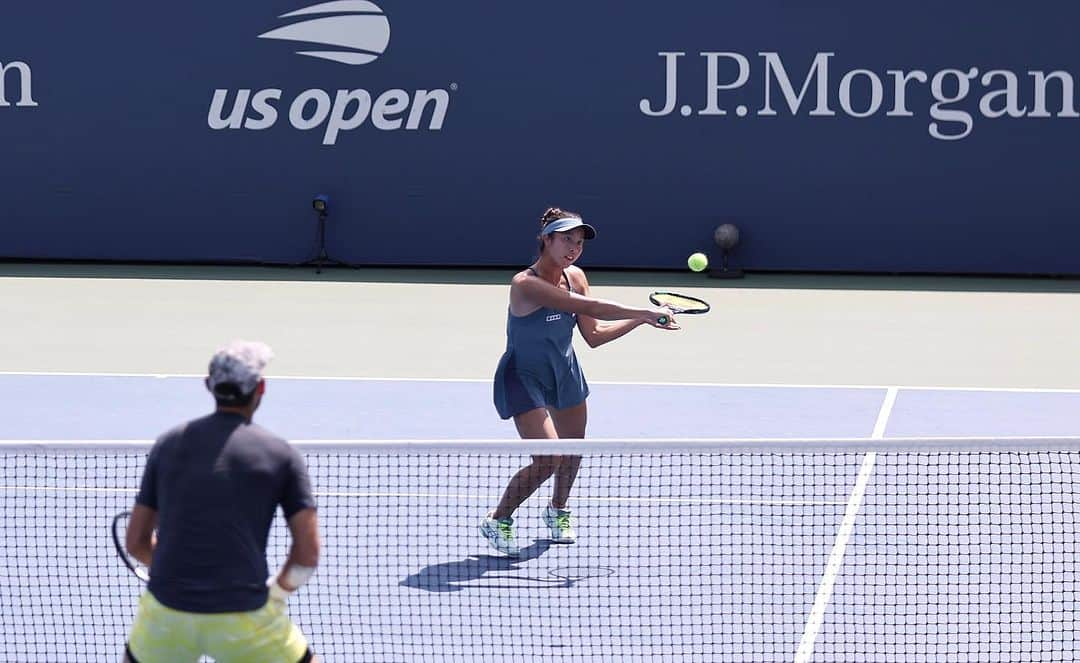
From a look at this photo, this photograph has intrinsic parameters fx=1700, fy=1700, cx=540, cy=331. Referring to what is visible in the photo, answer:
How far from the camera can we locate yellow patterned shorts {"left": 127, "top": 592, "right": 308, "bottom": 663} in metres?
4.28

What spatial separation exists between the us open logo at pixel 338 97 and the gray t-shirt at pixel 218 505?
49.2 ft

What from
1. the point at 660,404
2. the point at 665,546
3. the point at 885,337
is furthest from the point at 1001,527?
the point at 885,337

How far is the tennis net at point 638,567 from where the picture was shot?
610cm

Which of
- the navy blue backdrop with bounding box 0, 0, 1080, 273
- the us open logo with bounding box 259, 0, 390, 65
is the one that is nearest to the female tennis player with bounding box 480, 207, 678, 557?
the navy blue backdrop with bounding box 0, 0, 1080, 273

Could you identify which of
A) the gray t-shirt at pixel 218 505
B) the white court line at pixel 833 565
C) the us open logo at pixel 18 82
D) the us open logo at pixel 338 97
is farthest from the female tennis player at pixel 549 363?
the us open logo at pixel 18 82

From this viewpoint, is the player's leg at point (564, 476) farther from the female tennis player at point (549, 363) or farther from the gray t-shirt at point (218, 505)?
the gray t-shirt at point (218, 505)

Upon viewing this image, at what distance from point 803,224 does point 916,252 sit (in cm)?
127

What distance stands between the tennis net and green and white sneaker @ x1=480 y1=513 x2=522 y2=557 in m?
0.06

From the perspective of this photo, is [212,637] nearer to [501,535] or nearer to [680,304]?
[501,535]

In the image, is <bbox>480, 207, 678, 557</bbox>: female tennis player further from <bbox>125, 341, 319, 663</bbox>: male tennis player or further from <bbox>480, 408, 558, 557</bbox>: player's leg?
<bbox>125, 341, 319, 663</bbox>: male tennis player

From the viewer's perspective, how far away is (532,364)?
7.45 m

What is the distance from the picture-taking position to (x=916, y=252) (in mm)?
18672

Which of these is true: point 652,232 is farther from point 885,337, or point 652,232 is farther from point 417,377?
point 417,377

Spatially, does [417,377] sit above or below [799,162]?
below
